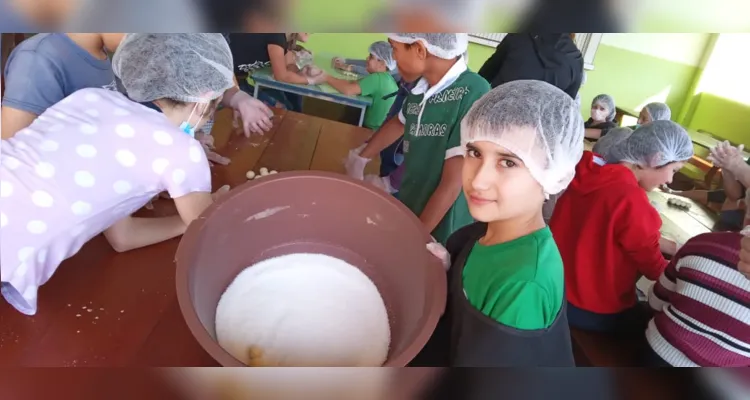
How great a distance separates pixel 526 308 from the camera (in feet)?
1.63

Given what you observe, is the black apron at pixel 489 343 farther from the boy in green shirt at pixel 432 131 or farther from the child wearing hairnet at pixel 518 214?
the boy in green shirt at pixel 432 131

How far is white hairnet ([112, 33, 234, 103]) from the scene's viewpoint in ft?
1.63

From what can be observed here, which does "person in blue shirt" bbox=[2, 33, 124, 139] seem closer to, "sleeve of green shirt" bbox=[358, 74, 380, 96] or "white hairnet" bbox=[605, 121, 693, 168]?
"sleeve of green shirt" bbox=[358, 74, 380, 96]

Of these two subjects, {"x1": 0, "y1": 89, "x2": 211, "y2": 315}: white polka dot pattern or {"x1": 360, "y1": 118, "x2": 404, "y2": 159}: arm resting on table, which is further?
{"x1": 360, "y1": 118, "x2": 404, "y2": 159}: arm resting on table

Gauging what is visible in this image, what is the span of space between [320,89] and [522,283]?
13.2 inches

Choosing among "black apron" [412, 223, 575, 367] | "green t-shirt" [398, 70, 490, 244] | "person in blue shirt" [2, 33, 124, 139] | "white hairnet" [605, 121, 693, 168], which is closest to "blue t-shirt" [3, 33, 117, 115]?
"person in blue shirt" [2, 33, 124, 139]

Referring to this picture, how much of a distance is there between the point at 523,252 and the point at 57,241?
499 millimetres

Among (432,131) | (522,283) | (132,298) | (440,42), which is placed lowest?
(132,298)

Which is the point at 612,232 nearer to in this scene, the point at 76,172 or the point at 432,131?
the point at 432,131

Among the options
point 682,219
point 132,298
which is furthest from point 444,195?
point 132,298

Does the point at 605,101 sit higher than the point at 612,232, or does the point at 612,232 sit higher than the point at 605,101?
the point at 605,101

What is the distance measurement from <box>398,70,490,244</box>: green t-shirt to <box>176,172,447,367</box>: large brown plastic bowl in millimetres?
46

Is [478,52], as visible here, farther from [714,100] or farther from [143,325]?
[143,325]

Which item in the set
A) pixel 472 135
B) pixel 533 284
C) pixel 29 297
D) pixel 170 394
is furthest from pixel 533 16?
pixel 29 297
